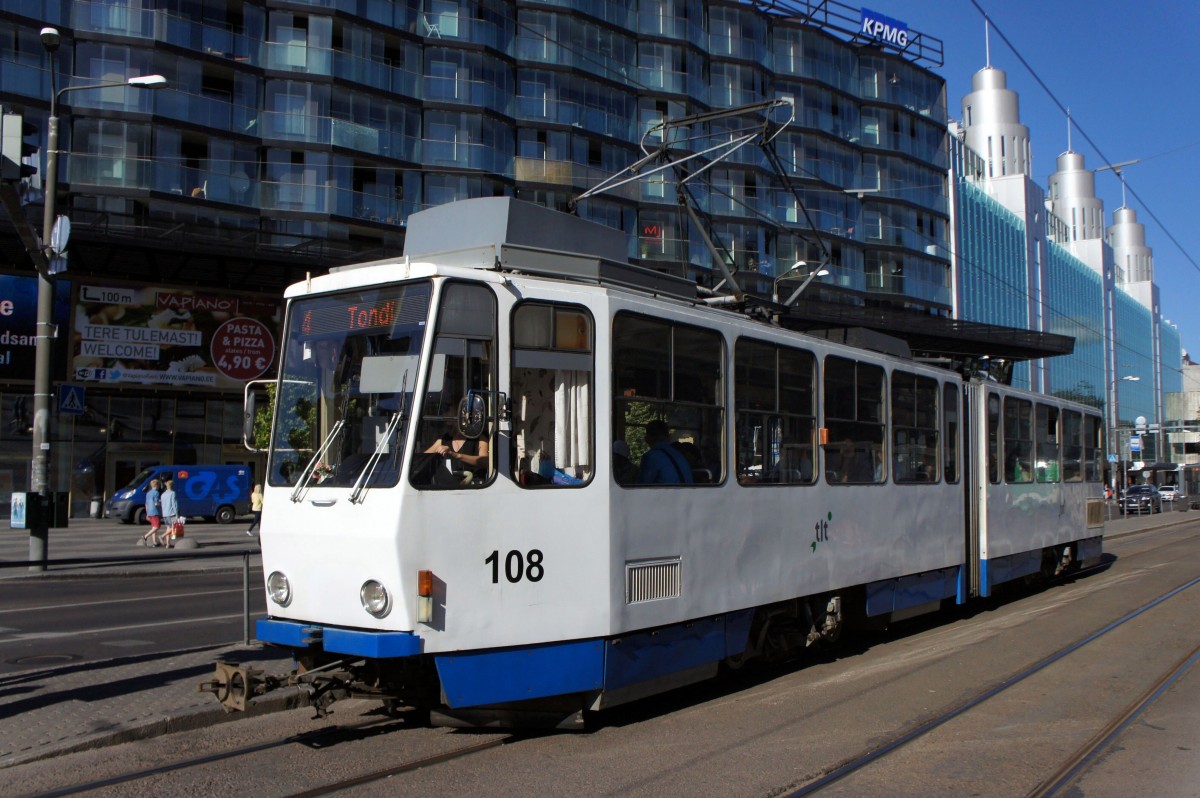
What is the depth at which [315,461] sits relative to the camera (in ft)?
22.4

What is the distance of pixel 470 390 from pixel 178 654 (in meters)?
4.86

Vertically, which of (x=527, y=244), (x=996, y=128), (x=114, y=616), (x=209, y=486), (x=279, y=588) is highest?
(x=996, y=128)

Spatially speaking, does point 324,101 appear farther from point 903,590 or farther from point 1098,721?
point 1098,721

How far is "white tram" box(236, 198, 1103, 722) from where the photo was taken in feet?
21.0

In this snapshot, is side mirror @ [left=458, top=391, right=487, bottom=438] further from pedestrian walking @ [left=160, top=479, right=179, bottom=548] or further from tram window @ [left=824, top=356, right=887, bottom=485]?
pedestrian walking @ [left=160, top=479, right=179, bottom=548]

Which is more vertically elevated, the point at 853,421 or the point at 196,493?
the point at 853,421

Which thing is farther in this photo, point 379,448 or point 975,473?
point 975,473

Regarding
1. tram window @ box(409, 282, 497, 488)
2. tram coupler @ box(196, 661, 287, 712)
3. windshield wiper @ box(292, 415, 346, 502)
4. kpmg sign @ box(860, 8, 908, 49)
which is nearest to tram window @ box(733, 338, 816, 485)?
tram window @ box(409, 282, 497, 488)

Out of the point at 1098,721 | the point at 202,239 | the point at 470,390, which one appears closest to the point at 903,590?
the point at 1098,721

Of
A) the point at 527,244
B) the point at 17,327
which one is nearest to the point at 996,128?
the point at 17,327

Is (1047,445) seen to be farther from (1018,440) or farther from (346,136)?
(346,136)

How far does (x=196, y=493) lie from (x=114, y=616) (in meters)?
24.3

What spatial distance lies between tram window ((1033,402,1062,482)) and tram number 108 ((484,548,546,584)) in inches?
418

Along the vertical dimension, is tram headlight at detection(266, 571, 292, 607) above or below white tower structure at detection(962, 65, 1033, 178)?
below
